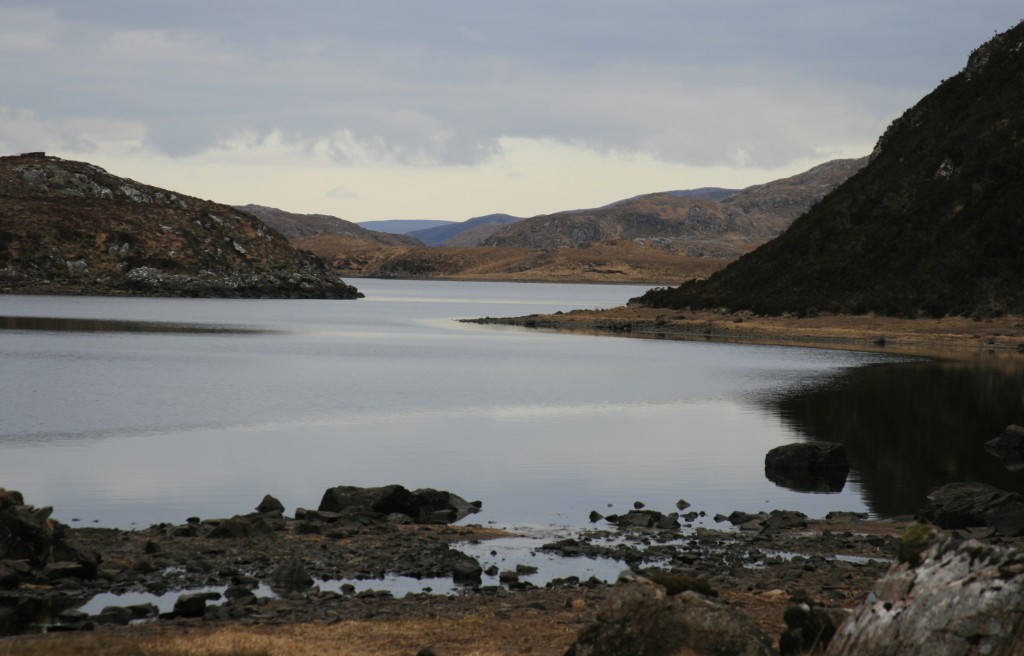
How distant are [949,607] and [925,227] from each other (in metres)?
119

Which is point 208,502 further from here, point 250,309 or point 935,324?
point 250,309

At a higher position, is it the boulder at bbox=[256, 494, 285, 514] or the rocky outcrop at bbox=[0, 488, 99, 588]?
the rocky outcrop at bbox=[0, 488, 99, 588]

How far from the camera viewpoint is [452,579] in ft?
70.2

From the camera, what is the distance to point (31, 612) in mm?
18594

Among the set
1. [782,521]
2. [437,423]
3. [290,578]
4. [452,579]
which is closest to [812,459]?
[782,521]

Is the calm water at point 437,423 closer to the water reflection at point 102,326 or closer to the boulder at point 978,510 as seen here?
the boulder at point 978,510

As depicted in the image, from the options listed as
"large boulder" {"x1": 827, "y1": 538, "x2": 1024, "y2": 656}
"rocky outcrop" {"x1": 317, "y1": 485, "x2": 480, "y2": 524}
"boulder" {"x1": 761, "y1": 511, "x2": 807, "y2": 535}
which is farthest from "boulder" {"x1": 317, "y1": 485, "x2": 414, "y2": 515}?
"large boulder" {"x1": 827, "y1": 538, "x2": 1024, "y2": 656}

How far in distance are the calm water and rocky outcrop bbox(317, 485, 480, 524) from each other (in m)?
1.30

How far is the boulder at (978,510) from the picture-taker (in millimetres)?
26328

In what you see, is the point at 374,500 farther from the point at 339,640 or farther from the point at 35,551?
the point at 339,640

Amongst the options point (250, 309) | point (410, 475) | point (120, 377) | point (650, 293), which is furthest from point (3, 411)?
point (250, 309)

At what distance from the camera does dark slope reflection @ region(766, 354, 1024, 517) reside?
35250mm

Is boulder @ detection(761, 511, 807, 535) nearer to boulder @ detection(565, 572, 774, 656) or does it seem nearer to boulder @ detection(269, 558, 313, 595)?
boulder @ detection(269, 558, 313, 595)

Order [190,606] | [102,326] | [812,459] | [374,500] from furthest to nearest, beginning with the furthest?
[102,326] → [812,459] → [374,500] → [190,606]
